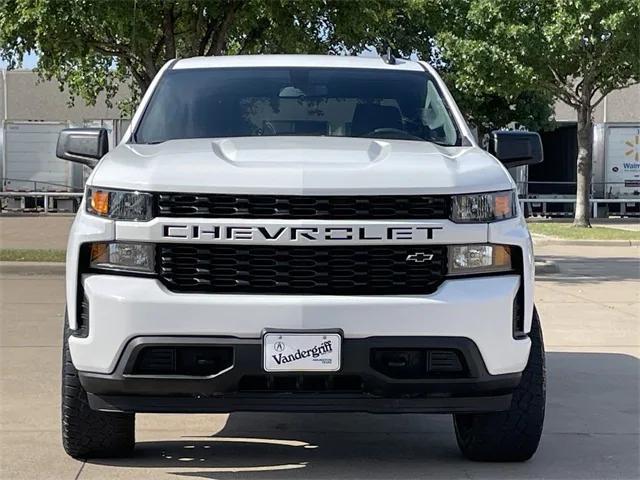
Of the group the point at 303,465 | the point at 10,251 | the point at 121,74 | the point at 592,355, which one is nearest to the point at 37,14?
the point at 10,251

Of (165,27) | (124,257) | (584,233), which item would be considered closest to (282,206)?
(124,257)

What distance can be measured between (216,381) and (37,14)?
1060cm

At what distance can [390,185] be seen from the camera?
4.25m

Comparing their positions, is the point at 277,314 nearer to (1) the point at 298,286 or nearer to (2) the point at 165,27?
(1) the point at 298,286

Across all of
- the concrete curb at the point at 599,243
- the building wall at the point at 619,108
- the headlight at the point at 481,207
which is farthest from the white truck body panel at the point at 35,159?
the headlight at the point at 481,207

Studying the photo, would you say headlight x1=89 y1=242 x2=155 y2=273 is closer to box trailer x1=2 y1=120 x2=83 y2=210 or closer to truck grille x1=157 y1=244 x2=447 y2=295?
truck grille x1=157 y1=244 x2=447 y2=295

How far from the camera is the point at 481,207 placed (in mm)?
4355

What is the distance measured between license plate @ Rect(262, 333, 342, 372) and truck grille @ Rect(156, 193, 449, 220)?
49cm

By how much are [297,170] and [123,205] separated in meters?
0.74

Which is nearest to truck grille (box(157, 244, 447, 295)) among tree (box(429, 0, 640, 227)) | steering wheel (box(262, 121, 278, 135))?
steering wheel (box(262, 121, 278, 135))

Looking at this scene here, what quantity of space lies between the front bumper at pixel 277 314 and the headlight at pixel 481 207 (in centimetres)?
27

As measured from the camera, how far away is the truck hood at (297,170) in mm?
4223

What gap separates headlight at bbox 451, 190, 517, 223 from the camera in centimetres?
430

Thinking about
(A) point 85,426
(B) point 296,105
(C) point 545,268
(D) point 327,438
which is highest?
(B) point 296,105
